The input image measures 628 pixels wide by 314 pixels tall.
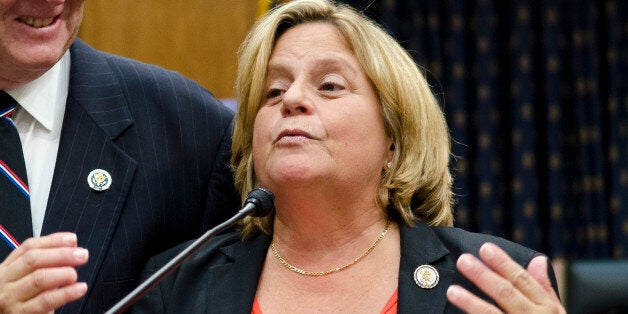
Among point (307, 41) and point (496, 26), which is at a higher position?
point (307, 41)

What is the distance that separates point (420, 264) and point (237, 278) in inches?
14.0

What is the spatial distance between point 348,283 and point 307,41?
498 millimetres

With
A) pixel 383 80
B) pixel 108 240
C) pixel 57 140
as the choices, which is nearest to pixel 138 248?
pixel 108 240

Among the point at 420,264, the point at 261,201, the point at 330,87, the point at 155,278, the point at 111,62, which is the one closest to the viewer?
the point at 155,278

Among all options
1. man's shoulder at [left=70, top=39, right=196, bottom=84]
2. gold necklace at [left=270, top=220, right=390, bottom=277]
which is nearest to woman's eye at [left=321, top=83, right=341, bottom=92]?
gold necklace at [left=270, top=220, right=390, bottom=277]

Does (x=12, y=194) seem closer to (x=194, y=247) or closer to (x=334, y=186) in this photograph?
(x=194, y=247)

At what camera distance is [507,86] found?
491cm

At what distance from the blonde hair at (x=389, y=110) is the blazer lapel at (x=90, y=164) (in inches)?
10.1

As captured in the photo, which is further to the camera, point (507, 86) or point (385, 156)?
point (507, 86)

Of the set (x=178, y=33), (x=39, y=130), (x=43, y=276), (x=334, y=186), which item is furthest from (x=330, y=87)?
(x=178, y=33)

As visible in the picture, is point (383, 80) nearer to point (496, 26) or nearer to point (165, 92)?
point (165, 92)

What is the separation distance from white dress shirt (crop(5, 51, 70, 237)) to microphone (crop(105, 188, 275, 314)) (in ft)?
1.28

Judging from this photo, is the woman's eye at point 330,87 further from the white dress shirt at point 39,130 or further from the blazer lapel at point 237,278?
the white dress shirt at point 39,130

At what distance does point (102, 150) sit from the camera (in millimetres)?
1901
